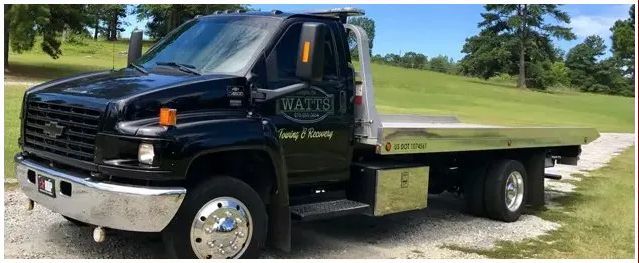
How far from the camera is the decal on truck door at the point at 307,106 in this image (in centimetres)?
588

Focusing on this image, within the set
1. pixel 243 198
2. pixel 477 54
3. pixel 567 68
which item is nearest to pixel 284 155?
pixel 243 198

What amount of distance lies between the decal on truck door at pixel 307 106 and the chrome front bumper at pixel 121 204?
49.2 inches

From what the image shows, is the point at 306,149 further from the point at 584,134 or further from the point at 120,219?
the point at 584,134

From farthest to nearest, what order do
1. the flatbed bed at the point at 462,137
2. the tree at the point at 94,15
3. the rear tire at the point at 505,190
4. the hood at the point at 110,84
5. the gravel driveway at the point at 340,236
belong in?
the tree at the point at 94,15 → the rear tire at the point at 505,190 → the flatbed bed at the point at 462,137 → the gravel driveway at the point at 340,236 → the hood at the point at 110,84

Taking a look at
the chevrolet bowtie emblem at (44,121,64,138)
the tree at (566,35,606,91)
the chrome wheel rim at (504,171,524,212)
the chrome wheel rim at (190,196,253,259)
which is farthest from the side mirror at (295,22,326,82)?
the tree at (566,35,606,91)

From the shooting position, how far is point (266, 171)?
5.76 metres

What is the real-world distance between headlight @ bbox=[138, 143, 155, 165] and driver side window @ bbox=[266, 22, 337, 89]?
4.17 feet

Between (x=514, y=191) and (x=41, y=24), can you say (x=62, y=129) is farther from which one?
(x=41, y=24)

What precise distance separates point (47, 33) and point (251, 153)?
34.2 m

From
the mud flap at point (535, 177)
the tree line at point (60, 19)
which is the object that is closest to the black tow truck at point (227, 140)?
the mud flap at point (535, 177)

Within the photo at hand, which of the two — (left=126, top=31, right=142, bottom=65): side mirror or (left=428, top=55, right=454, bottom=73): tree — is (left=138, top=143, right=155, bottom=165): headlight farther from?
(left=428, top=55, right=454, bottom=73): tree

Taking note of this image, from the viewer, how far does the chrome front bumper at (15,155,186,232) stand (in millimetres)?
4941

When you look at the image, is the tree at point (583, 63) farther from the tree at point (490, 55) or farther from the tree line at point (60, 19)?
the tree line at point (60, 19)

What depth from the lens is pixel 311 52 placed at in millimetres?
5637
